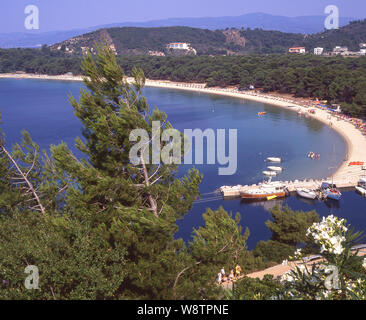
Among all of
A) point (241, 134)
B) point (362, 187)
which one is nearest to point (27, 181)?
point (362, 187)

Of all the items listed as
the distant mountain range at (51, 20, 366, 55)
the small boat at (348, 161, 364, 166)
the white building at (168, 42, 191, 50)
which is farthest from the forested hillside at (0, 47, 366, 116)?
the white building at (168, 42, 191, 50)

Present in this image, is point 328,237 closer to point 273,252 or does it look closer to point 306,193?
point 273,252

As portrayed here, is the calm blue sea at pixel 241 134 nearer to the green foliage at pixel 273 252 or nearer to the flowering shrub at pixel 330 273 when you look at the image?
the green foliage at pixel 273 252

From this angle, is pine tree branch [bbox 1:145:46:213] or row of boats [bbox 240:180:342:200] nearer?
pine tree branch [bbox 1:145:46:213]

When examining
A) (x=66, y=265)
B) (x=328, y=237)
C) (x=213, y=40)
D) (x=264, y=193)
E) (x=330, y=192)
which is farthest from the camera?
(x=213, y=40)

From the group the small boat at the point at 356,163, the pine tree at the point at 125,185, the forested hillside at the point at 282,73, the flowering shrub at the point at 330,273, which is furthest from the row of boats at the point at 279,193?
the forested hillside at the point at 282,73

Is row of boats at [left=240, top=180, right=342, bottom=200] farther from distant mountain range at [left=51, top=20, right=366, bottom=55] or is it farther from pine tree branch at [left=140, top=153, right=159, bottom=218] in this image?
distant mountain range at [left=51, top=20, right=366, bottom=55]
